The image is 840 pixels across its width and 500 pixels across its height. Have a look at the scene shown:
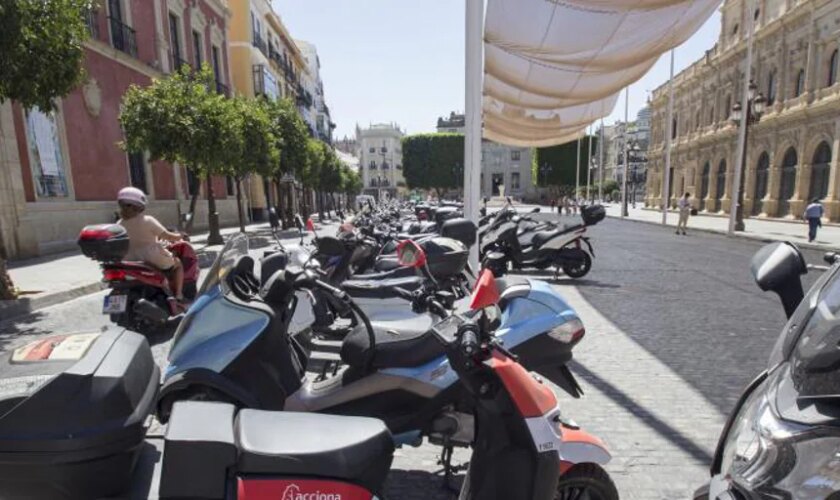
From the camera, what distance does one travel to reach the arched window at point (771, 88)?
2831 cm

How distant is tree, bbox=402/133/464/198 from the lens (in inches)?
2788

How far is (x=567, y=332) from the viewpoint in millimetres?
2740

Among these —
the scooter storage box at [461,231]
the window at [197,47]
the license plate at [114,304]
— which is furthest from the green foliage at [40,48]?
the window at [197,47]

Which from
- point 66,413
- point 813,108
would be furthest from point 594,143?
point 66,413

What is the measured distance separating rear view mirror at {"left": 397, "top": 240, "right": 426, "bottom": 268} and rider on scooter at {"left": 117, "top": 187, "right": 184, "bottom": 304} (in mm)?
3393

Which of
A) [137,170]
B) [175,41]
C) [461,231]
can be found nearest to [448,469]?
[461,231]

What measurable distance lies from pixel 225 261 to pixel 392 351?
1129mm

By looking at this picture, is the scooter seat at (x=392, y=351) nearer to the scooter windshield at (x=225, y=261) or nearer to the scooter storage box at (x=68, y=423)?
the scooter windshield at (x=225, y=261)

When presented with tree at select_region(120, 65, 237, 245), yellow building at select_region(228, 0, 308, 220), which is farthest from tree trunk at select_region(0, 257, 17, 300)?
yellow building at select_region(228, 0, 308, 220)

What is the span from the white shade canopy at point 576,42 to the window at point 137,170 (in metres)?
13.0

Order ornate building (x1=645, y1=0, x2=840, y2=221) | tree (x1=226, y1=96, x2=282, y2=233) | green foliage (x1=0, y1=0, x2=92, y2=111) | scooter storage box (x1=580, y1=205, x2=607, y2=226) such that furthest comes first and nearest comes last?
ornate building (x1=645, y1=0, x2=840, y2=221) < tree (x1=226, y1=96, x2=282, y2=233) < scooter storage box (x1=580, y1=205, x2=607, y2=226) < green foliage (x1=0, y1=0, x2=92, y2=111)

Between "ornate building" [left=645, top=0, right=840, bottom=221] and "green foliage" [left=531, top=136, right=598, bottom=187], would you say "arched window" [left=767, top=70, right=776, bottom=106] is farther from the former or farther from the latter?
"green foliage" [left=531, top=136, right=598, bottom=187]

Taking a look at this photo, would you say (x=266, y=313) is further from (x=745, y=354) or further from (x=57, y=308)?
(x=57, y=308)

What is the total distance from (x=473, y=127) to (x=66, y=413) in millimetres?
5110
